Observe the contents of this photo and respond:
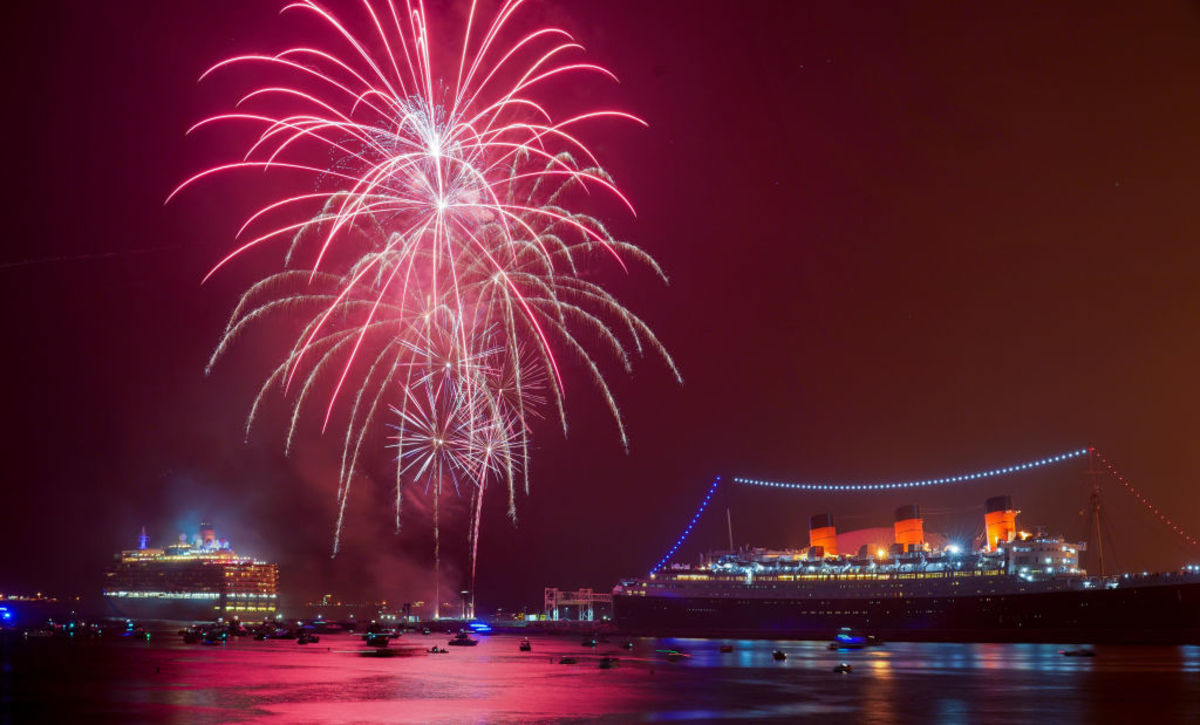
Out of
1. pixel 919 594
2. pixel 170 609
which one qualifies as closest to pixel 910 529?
pixel 919 594

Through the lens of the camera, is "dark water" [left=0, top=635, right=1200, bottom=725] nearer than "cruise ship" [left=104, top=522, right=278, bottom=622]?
Yes

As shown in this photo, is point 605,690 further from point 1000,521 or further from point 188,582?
point 188,582

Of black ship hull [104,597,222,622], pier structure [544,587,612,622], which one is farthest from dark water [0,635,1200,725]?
black ship hull [104,597,222,622]

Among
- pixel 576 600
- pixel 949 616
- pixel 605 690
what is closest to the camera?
pixel 605 690

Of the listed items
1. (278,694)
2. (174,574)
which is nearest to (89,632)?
(174,574)

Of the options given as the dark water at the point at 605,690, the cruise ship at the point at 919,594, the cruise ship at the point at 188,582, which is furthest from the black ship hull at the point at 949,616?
the cruise ship at the point at 188,582

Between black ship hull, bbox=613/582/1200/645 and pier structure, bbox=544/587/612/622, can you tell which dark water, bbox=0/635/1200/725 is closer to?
black ship hull, bbox=613/582/1200/645
